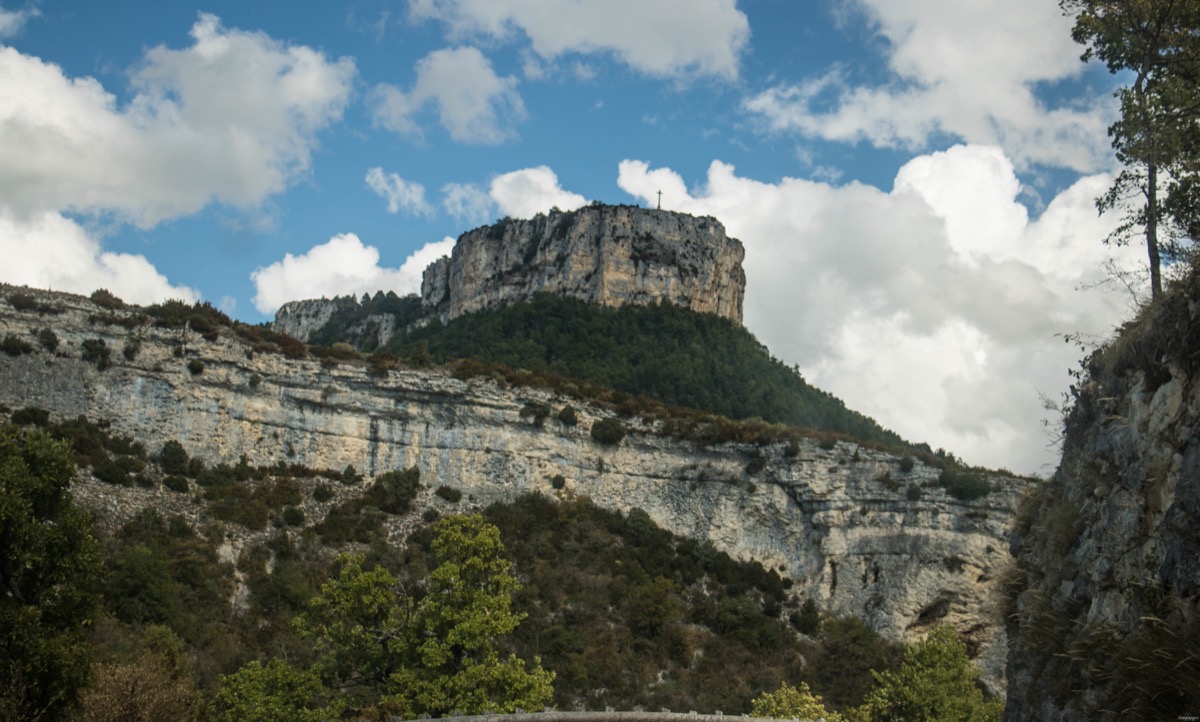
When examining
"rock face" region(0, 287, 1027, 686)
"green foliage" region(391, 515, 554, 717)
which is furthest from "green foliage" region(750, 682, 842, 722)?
"rock face" region(0, 287, 1027, 686)

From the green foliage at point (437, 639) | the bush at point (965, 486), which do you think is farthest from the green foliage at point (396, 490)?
the bush at point (965, 486)

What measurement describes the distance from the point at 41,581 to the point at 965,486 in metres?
43.6

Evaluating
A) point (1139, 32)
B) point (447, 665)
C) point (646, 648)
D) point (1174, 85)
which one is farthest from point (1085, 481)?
point (646, 648)

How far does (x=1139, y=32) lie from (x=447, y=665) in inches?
707

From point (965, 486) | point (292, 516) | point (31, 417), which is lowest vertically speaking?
point (292, 516)

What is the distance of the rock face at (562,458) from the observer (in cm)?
4612

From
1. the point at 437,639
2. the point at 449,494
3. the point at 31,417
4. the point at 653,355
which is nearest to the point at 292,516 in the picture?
the point at 449,494

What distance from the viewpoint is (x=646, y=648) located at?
137 ft

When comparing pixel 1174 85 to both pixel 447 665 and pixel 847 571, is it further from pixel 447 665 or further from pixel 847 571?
pixel 847 571

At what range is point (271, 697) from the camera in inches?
848

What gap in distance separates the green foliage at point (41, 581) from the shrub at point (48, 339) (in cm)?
2780

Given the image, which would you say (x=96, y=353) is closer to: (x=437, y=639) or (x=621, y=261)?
(x=437, y=639)

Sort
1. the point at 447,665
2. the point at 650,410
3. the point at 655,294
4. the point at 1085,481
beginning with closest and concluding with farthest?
the point at 1085,481, the point at 447,665, the point at 650,410, the point at 655,294

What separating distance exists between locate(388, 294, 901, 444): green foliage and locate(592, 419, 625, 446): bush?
1289 centimetres
